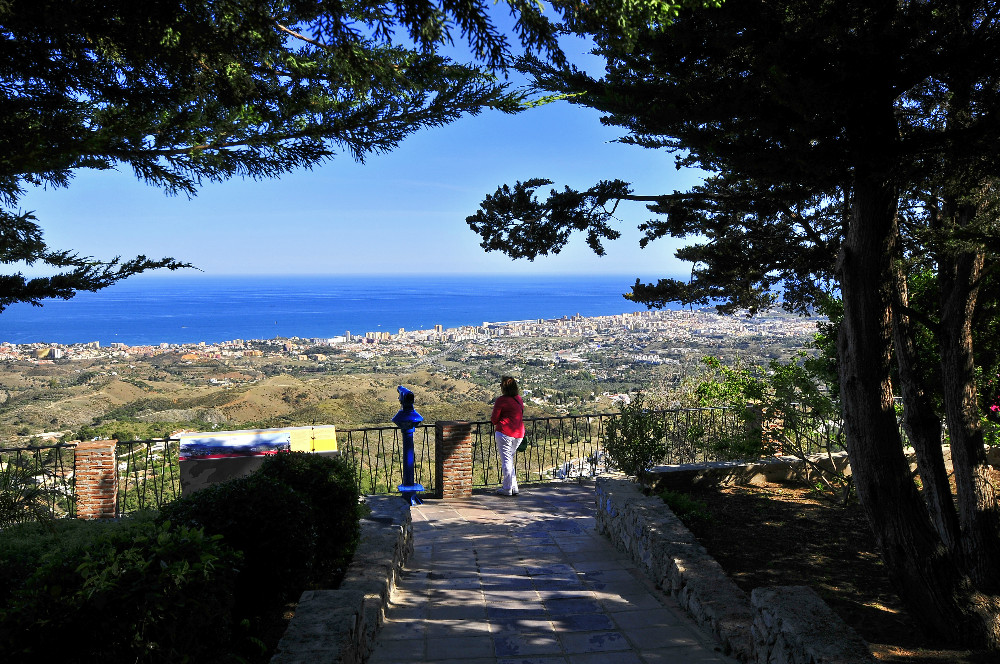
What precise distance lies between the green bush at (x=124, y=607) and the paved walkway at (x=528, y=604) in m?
1.30

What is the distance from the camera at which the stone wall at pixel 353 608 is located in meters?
2.88

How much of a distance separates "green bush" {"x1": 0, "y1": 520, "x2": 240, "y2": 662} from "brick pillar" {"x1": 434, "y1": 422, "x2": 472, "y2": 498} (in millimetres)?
5891

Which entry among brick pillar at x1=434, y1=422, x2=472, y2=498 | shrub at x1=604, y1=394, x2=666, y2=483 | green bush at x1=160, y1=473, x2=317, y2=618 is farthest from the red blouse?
green bush at x1=160, y1=473, x2=317, y2=618

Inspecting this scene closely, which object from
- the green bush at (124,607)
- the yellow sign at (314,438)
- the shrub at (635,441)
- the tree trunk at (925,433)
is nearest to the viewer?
the green bush at (124,607)

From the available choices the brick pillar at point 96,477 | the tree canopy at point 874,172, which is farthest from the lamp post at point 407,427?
the brick pillar at point 96,477

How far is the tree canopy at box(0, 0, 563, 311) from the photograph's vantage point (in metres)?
2.91

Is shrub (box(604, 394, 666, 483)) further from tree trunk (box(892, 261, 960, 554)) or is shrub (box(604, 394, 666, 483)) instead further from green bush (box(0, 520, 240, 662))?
green bush (box(0, 520, 240, 662))

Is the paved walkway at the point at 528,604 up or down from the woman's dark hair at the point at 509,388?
down

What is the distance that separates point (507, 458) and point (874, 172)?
6.16 meters

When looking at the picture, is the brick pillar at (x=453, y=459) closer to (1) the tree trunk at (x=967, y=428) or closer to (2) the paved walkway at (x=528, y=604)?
(2) the paved walkway at (x=528, y=604)

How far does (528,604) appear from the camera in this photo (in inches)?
185

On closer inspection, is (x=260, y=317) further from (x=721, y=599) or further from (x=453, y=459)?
(x=721, y=599)

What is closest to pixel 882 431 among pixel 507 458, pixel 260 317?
pixel 507 458

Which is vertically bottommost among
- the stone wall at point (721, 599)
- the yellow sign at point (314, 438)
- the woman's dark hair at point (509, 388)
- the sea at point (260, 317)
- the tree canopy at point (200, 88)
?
the stone wall at point (721, 599)
